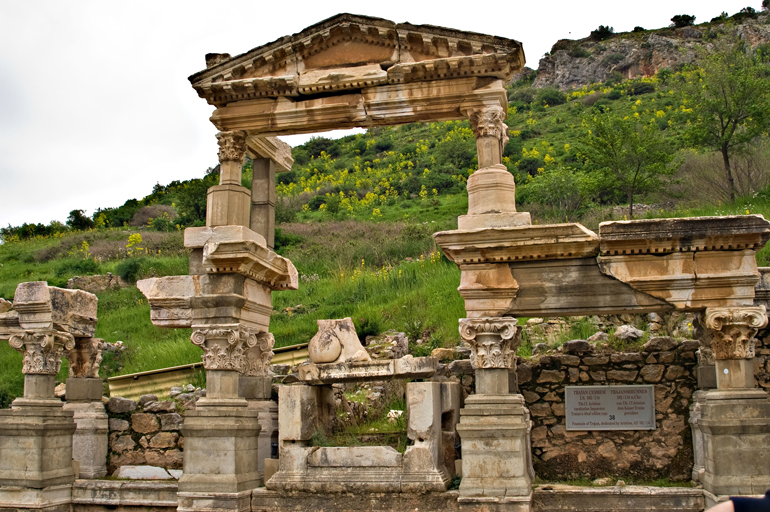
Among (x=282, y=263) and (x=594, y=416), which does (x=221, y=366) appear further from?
(x=594, y=416)

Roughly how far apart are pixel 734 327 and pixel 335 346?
16.7 feet

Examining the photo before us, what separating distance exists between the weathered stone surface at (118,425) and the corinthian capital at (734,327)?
28.6ft

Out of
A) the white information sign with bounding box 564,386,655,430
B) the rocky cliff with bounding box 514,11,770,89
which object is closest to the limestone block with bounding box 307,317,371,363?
the white information sign with bounding box 564,386,655,430

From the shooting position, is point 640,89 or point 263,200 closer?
point 263,200

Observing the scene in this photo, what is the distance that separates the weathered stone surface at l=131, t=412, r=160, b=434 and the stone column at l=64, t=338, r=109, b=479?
1.49 ft

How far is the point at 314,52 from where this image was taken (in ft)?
34.2

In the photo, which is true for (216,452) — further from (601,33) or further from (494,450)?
(601,33)

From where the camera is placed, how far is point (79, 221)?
1578 inches

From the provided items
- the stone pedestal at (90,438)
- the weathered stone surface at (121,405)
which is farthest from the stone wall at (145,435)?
the stone pedestal at (90,438)

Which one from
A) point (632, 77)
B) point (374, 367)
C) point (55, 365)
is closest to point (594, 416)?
point (374, 367)

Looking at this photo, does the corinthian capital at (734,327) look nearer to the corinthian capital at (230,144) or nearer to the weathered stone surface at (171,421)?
the corinthian capital at (230,144)

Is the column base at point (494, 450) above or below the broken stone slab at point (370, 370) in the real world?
below

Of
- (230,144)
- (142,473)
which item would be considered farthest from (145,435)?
(230,144)

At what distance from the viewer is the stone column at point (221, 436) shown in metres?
9.27
